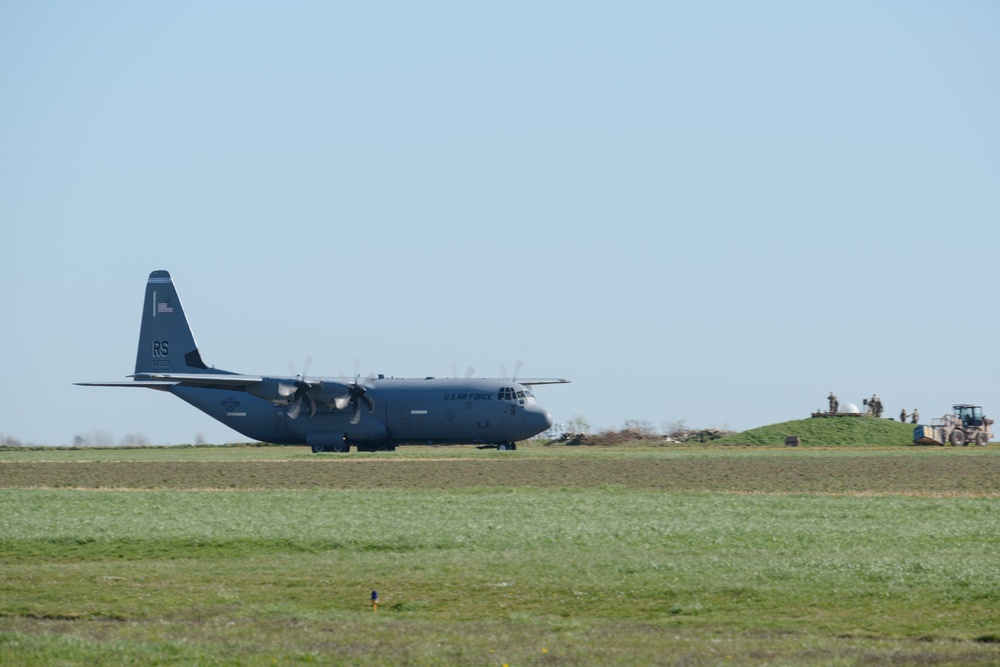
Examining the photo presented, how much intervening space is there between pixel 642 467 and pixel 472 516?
19.0 m

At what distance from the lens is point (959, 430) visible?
225 feet

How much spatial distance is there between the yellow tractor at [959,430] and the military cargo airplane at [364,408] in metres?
19.4

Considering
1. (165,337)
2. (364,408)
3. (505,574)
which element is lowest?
(505,574)

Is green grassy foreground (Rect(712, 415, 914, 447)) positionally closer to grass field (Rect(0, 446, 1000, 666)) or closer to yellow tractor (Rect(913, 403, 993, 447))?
yellow tractor (Rect(913, 403, 993, 447))

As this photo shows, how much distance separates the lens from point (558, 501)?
29.4 m

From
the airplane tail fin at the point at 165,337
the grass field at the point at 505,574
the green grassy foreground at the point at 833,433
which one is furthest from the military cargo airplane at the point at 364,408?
the grass field at the point at 505,574

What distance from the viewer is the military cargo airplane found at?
54.5 metres

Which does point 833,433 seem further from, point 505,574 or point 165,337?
point 505,574

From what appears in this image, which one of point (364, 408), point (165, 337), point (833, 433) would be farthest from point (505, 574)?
point (833, 433)

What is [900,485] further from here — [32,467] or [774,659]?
[32,467]

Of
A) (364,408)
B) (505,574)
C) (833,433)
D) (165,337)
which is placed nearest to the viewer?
(505,574)

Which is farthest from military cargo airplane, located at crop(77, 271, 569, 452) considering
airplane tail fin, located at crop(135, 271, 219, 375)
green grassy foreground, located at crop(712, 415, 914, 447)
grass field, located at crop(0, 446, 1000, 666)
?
grass field, located at crop(0, 446, 1000, 666)

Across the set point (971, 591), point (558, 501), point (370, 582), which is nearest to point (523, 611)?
point (370, 582)

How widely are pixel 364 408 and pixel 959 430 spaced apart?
3236 centimetres
